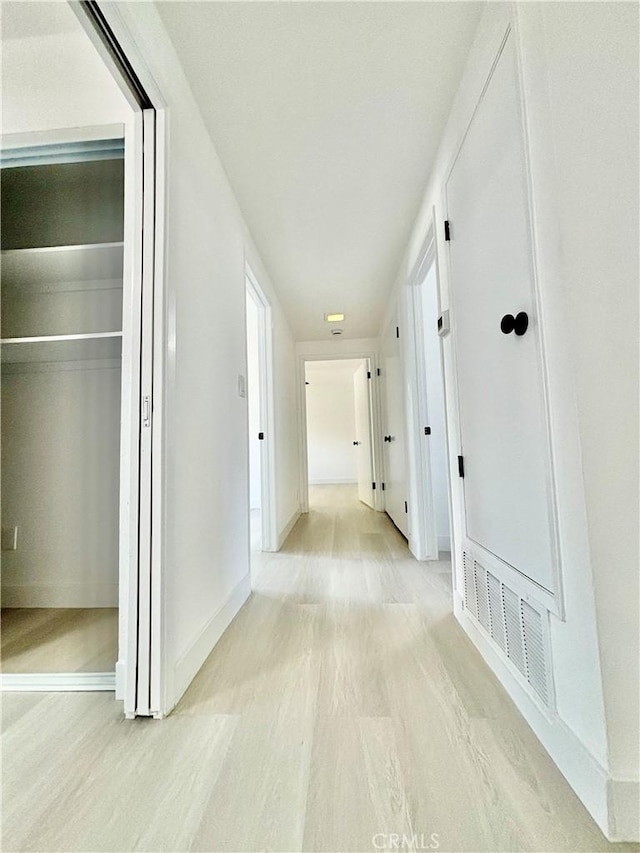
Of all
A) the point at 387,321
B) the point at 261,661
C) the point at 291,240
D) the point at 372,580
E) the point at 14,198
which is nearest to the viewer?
the point at 261,661

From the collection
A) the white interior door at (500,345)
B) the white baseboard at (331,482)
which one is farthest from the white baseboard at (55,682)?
the white baseboard at (331,482)

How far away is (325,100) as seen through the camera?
4.74 ft

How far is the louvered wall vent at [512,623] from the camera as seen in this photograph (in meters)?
0.94

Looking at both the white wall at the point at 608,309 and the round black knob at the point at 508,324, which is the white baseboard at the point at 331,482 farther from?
the white wall at the point at 608,309

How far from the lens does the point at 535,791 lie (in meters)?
0.79

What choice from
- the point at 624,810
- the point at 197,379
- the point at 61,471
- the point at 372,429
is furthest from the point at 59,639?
the point at 372,429

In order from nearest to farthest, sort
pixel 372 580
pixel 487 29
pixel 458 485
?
1. pixel 487 29
2. pixel 458 485
3. pixel 372 580

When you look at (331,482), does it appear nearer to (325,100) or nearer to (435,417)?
(435,417)

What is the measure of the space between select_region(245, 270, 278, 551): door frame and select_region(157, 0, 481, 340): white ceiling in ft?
2.44

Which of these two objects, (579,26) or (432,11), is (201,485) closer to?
(579,26)

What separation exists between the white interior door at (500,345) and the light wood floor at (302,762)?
44 cm

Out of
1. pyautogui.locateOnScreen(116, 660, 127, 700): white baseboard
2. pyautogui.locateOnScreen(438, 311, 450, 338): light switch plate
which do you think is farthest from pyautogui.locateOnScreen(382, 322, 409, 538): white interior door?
pyautogui.locateOnScreen(116, 660, 127, 700): white baseboard

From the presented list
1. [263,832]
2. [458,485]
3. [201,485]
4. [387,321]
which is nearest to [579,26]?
[458,485]

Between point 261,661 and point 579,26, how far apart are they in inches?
77.8
